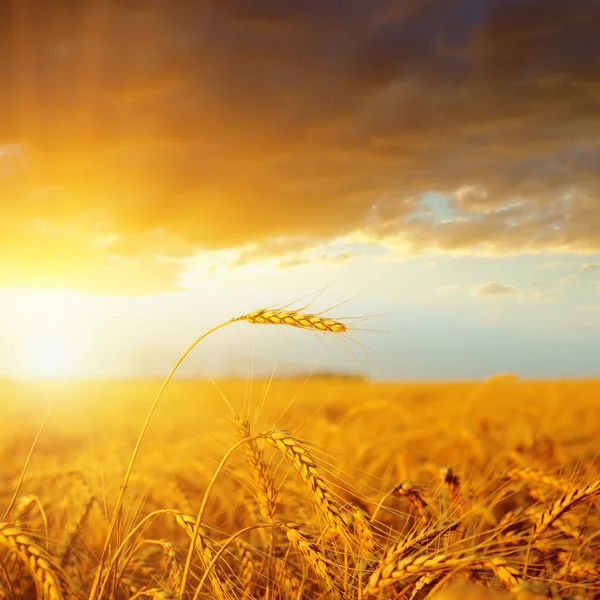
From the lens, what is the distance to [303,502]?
3318 millimetres

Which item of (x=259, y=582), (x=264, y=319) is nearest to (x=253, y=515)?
(x=259, y=582)

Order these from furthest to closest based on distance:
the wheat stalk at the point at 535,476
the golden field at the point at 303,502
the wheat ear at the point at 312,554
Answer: the wheat stalk at the point at 535,476 → the wheat ear at the point at 312,554 → the golden field at the point at 303,502

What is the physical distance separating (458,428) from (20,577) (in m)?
4.13

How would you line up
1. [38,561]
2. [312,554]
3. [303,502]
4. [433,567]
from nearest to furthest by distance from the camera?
[433,567]
[38,561]
[312,554]
[303,502]

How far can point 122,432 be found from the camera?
6.50m

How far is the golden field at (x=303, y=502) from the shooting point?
6.07 feet

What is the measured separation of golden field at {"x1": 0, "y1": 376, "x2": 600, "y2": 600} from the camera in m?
1.85

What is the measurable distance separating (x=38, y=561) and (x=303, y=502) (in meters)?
1.75

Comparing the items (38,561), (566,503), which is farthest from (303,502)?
(38,561)

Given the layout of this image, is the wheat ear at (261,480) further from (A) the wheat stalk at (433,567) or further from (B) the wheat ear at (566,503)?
(B) the wheat ear at (566,503)

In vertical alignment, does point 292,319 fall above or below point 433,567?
above

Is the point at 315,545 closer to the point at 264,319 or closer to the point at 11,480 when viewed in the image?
the point at 264,319

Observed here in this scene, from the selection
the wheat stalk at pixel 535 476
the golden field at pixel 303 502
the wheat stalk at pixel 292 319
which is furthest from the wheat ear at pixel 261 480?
the wheat stalk at pixel 535 476

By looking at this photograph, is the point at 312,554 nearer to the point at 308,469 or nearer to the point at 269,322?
the point at 308,469
